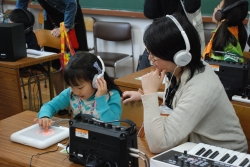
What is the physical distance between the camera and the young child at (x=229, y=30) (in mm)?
2756

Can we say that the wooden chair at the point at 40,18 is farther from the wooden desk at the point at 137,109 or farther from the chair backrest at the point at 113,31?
the wooden desk at the point at 137,109

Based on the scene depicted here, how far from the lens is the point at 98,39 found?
4.85m

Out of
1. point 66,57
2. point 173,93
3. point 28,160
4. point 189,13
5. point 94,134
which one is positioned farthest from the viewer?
point 66,57

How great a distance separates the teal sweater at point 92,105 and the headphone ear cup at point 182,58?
17.1 inches

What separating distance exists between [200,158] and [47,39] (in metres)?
2.76

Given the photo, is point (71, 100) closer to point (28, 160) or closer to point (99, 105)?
point (99, 105)

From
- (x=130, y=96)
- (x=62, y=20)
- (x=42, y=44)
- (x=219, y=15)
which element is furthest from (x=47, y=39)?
(x=130, y=96)

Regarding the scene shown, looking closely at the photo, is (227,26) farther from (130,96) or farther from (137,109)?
(130,96)

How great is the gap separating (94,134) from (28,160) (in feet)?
1.01

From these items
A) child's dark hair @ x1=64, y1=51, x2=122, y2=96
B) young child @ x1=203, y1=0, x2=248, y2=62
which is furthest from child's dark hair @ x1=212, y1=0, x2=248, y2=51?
child's dark hair @ x1=64, y1=51, x2=122, y2=96

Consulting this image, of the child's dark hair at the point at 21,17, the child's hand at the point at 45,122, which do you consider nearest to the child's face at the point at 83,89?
the child's hand at the point at 45,122

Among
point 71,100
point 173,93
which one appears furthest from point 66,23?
point 173,93

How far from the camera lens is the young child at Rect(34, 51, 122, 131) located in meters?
1.75

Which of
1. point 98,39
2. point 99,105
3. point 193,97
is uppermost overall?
point 193,97
